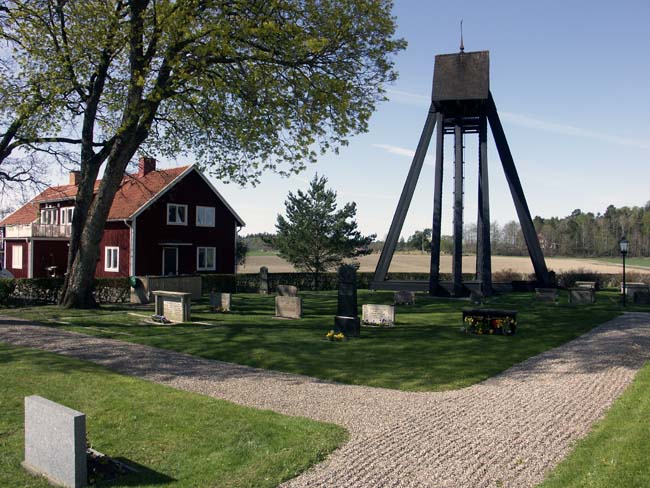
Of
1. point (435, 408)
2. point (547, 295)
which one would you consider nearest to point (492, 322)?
point (435, 408)

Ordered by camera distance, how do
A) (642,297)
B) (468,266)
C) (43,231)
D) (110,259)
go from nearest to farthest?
(642,297) → (110,259) → (43,231) → (468,266)

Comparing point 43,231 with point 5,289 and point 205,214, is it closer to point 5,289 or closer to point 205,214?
point 205,214

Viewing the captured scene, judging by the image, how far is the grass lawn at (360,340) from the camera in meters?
12.1

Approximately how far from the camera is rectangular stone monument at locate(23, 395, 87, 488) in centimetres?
607

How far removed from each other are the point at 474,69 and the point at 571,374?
2224cm

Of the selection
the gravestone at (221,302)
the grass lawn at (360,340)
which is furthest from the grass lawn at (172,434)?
the gravestone at (221,302)

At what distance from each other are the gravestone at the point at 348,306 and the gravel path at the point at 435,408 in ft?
17.1

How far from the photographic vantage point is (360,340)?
644 inches

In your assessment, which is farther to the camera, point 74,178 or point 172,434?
point 74,178

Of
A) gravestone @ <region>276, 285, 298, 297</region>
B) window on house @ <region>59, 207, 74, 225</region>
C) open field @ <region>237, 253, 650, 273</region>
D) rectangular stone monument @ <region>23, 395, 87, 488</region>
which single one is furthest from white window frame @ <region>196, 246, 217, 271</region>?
rectangular stone monument @ <region>23, 395, 87, 488</region>

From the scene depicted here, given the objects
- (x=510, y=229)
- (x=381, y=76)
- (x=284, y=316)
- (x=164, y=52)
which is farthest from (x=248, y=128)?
(x=510, y=229)

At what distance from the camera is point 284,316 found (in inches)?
847

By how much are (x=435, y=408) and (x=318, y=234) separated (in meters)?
35.7

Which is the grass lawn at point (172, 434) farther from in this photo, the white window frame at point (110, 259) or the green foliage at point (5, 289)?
the white window frame at point (110, 259)
